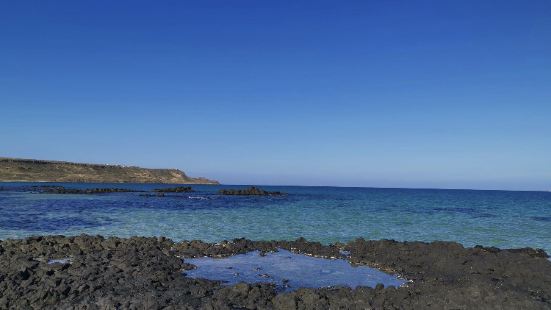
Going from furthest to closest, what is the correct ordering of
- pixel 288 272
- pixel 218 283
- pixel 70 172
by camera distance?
pixel 70 172 → pixel 288 272 → pixel 218 283

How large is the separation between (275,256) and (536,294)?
11.6m

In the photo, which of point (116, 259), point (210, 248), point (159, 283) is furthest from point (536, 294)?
point (116, 259)

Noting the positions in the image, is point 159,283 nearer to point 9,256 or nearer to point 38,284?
point 38,284

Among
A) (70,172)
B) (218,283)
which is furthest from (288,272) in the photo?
(70,172)

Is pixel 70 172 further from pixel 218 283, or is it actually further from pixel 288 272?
pixel 218 283

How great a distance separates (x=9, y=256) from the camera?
19172 mm

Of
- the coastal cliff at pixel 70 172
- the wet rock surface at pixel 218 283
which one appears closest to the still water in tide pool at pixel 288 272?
the wet rock surface at pixel 218 283

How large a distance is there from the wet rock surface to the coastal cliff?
455ft

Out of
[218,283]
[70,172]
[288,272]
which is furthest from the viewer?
[70,172]

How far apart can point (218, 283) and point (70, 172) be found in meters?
→ 161

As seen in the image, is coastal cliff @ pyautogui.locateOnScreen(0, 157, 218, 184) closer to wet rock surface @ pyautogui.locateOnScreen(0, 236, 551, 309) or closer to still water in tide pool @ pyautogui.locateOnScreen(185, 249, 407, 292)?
wet rock surface @ pyautogui.locateOnScreen(0, 236, 551, 309)

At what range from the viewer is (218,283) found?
16.2 meters

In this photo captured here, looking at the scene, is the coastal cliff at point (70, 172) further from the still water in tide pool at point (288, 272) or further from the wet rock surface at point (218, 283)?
the still water in tide pool at point (288, 272)

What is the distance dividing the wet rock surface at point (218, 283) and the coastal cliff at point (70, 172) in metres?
139
